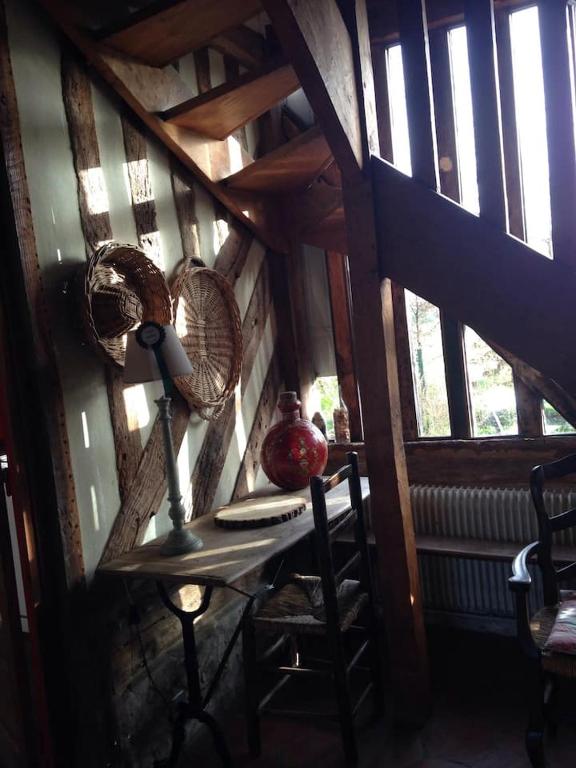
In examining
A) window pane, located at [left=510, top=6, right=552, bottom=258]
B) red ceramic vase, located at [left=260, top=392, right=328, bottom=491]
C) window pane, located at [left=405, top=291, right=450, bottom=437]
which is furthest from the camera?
window pane, located at [left=405, top=291, right=450, bottom=437]

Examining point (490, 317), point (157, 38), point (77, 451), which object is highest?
point (157, 38)

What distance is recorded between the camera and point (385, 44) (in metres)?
3.31

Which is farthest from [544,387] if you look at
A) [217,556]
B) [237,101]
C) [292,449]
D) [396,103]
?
[237,101]

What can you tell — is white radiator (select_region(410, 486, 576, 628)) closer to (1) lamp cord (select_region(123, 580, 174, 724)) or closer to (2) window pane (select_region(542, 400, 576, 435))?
(2) window pane (select_region(542, 400, 576, 435))

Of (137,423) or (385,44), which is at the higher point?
(385,44)

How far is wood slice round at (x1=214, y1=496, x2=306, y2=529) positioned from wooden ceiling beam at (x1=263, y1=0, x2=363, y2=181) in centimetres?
132

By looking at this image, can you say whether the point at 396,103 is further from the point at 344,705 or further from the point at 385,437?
the point at 344,705

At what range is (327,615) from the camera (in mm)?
2309

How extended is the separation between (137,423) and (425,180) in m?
1.39

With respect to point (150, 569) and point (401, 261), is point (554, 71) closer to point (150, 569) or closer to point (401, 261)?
point (401, 261)

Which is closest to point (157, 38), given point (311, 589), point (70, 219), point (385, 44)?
point (70, 219)

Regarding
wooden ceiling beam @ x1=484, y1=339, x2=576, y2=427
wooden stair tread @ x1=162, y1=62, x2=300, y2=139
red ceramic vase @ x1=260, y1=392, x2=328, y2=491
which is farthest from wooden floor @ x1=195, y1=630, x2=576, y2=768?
wooden stair tread @ x1=162, y1=62, x2=300, y2=139

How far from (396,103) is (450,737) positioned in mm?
2971

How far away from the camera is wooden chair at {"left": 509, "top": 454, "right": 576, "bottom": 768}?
6.53ft
